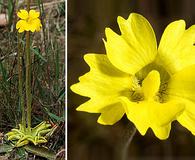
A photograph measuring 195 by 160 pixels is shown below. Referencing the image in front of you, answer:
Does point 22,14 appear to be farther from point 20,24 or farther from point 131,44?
point 131,44

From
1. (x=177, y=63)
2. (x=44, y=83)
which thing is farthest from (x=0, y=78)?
(x=177, y=63)

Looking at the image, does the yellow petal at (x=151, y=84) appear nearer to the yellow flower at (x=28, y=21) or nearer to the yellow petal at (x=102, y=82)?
the yellow petal at (x=102, y=82)

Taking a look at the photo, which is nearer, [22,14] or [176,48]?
[176,48]

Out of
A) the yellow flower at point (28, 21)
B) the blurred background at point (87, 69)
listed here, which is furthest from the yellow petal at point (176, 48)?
the yellow flower at point (28, 21)

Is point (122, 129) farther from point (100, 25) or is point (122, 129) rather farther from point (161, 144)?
point (100, 25)

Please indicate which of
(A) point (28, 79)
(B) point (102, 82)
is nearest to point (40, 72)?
(A) point (28, 79)
